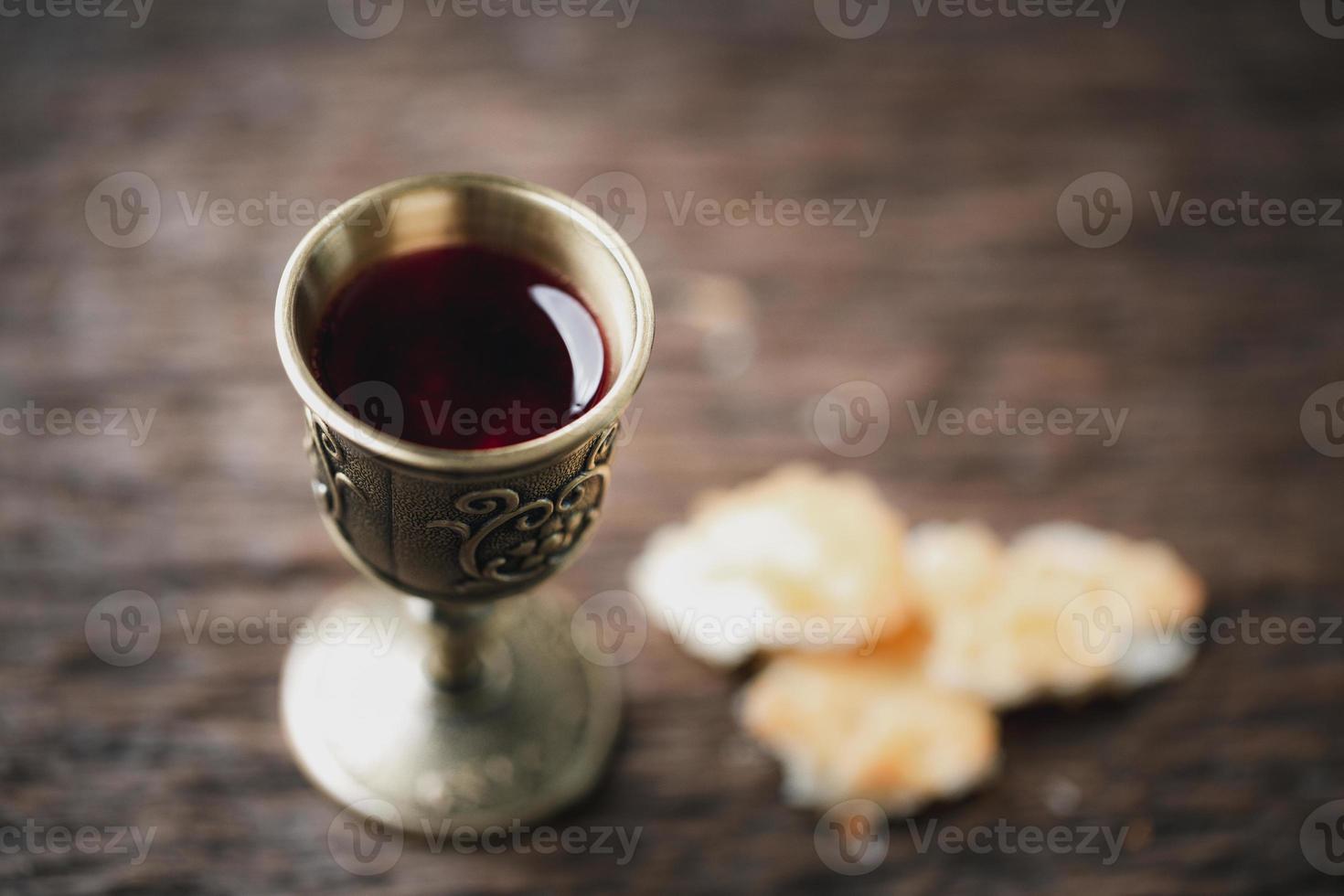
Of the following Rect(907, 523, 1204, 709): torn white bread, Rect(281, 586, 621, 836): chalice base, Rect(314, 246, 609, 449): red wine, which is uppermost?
Rect(314, 246, 609, 449): red wine

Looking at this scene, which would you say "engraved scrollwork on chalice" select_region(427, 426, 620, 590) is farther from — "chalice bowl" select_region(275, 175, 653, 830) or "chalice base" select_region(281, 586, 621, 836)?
"chalice base" select_region(281, 586, 621, 836)

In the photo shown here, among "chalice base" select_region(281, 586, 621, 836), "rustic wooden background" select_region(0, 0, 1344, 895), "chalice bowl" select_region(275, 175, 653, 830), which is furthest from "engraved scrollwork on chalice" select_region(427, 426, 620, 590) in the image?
"rustic wooden background" select_region(0, 0, 1344, 895)

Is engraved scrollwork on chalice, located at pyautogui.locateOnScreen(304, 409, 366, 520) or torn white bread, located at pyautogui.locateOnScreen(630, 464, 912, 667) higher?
engraved scrollwork on chalice, located at pyautogui.locateOnScreen(304, 409, 366, 520)

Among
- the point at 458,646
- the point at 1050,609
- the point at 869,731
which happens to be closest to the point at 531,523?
the point at 458,646

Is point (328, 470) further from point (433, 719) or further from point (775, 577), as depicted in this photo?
point (775, 577)

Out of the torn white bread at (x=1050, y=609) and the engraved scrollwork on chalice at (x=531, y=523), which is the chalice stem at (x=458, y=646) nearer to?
the engraved scrollwork on chalice at (x=531, y=523)

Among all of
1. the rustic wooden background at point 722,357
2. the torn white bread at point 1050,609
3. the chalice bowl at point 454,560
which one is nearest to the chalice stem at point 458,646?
the chalice bowl at point 454,560

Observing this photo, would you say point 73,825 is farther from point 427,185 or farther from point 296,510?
point 427,185

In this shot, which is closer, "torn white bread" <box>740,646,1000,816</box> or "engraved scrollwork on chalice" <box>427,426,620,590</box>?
"engraved scrollwork on chalice" <box>427,426,620,590</box>

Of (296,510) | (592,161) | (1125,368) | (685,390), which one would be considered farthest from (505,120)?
(1125,368)
